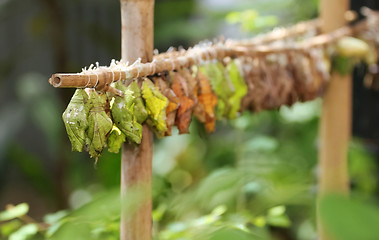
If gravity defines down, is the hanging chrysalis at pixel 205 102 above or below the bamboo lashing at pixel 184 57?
below

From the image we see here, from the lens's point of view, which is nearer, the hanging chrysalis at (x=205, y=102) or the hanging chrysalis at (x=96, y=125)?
the hanging chrysalis at (x=96, y=125)

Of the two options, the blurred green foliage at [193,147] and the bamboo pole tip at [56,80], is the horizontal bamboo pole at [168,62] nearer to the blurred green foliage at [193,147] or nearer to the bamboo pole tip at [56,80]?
the bamboo pole tip at [56,80]

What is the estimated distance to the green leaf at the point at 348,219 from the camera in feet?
0.79

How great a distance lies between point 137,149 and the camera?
77 cm

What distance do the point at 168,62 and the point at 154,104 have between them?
0.29 ft

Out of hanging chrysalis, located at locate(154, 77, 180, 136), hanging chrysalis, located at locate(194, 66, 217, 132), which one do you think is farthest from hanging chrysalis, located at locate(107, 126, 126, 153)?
hanging chrysalis, located at locate(194, 66, 217, 132)

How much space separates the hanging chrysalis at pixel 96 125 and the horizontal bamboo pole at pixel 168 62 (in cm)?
2

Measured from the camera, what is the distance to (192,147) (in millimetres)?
2670

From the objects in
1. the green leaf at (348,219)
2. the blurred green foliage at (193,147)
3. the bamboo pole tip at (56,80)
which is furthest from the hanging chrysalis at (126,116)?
the blurred green foliage at (193,147)

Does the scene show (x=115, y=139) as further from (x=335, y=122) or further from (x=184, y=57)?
(x=335, y=122)

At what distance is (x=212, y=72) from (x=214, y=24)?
6.67 ft

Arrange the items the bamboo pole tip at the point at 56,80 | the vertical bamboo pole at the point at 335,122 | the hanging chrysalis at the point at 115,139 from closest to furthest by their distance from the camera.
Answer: the bamboo pole tip at the point at 56,80 → the hanging chrysalis at the point at 115,139 → the vertical bamboo pole at the point at 335,122

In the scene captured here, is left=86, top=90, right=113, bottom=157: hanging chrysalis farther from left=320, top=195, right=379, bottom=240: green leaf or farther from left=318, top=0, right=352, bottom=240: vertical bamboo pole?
left=318, top=0, right=352, bottom=240: vertical bamboo pole

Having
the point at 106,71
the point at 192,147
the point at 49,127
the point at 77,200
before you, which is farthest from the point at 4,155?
the point at 106,71
